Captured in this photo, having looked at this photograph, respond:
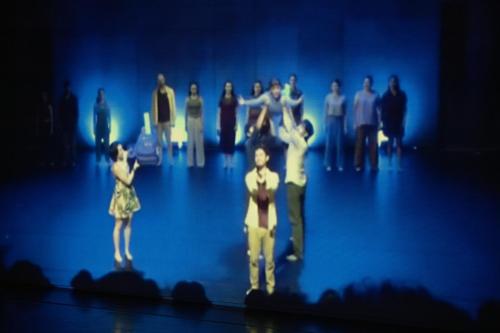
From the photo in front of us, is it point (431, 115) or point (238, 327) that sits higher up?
point (431, 115)

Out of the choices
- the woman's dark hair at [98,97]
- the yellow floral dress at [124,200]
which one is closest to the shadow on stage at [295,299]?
the yellow floral dress at [124,200]

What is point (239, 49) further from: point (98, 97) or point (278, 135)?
point (98, 97)

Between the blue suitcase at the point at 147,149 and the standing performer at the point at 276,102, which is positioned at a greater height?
the standing performer at the point at 276,102

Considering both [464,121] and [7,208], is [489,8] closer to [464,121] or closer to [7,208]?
[464,121]

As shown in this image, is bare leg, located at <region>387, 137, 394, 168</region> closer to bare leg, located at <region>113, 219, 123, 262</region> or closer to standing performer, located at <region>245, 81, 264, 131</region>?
standing performer, located at <region>245, 81, 264, 131</region>

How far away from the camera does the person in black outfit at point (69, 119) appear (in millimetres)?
6977

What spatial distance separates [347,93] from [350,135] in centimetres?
36

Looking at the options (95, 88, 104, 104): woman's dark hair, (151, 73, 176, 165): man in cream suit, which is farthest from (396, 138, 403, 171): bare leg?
(95, 88, 104, 104): woman's dark hair

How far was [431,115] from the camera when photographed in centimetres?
573

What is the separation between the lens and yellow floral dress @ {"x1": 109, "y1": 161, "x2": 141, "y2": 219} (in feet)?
21.8

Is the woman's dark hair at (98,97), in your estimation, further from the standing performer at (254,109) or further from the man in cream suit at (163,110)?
the standing performer at (254,109)

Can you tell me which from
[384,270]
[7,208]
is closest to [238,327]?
[384,270]

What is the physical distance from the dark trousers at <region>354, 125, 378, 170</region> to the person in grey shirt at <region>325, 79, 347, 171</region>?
13 cm

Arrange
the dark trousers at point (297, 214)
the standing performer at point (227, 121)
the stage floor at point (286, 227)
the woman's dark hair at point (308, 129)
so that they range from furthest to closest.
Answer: the standing performer at point (227, 121) → the dark trousers at point (297, 214) → the woman's dark hair at point (308, 129) → the stage floor at point (286, 227)
